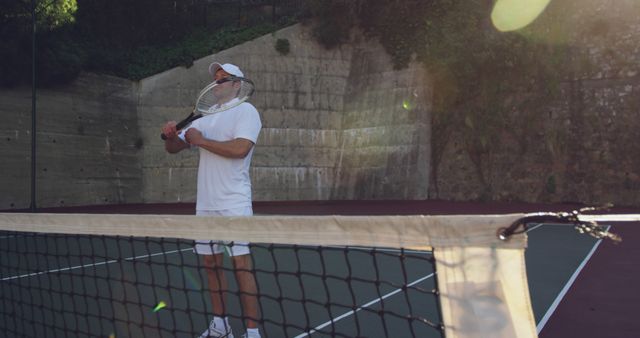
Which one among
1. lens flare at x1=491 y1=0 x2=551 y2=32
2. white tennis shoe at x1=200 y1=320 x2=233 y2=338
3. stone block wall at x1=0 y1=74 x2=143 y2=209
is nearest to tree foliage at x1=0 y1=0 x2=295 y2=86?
stone block wall at x1=0 y1=74 x2=143 y2=209

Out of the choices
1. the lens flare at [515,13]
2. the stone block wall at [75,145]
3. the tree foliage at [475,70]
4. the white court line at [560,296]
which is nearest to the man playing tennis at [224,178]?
the white court line at [560,296]

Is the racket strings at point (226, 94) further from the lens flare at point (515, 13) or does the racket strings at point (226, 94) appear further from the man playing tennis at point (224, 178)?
the lens flare at point (515, 13)

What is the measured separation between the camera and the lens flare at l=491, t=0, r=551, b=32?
53.7ft

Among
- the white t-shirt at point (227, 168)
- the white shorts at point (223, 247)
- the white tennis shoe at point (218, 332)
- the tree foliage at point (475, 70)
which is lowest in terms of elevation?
the white tennis shoe at point (218, 332)

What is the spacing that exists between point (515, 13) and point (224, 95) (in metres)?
15.7

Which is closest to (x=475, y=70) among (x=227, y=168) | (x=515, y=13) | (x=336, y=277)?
(x=515, y=13)

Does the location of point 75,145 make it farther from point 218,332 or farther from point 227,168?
point 218,332

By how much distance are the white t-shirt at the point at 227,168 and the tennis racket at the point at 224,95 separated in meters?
0.09

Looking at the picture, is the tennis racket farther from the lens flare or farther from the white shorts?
the lens flare

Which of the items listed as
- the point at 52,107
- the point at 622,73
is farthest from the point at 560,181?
the point at 52,107

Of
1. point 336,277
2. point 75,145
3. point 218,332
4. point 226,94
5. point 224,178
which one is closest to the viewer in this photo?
point 336,277

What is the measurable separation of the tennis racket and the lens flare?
1517cm

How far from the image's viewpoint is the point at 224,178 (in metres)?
3.30

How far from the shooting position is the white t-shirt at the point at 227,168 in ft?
10.8
